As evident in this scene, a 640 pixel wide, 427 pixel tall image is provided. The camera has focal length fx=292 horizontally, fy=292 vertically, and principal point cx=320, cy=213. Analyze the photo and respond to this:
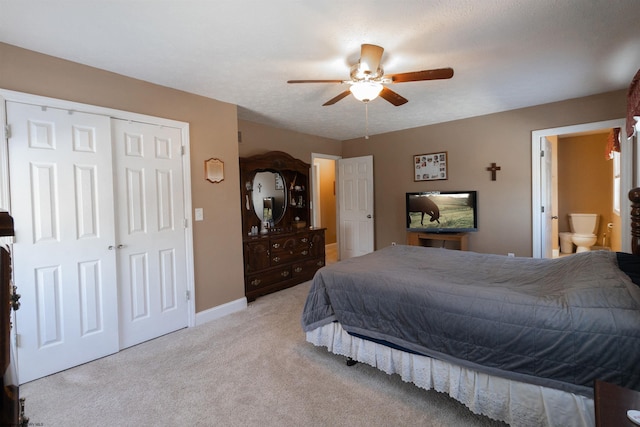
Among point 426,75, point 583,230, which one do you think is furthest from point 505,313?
point 583,230

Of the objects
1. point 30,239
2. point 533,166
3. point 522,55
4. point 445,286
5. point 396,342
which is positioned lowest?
point 396,342

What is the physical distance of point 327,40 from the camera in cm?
211

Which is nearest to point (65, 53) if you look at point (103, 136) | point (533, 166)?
point (103, 136)

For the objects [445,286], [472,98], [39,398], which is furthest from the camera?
[472,98]

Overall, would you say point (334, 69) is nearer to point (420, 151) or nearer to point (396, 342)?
point (396, 342)

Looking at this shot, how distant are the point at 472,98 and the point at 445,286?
8.72ft

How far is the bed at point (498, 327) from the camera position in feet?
4.38

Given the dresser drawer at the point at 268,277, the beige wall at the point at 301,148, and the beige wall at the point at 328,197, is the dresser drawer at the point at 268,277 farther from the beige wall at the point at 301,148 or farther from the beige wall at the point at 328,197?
the beige wall at the point at 328,197

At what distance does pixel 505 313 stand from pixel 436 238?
3024mm

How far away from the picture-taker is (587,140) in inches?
225

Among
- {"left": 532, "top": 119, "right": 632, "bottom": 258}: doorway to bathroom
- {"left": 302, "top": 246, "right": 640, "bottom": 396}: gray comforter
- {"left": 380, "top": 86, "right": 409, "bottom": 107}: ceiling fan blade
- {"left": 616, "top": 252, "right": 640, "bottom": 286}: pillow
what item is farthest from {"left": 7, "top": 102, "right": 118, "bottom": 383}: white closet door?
{"left": 532, "top": 119, "right": 632, "bottom": 258}: doorway to bathroom

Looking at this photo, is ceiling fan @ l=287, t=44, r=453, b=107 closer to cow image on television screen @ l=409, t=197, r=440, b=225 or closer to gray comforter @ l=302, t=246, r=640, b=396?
gray comforter @ l=302, t=246, r=640, b=396

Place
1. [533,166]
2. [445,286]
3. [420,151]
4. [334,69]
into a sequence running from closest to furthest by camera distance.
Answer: [445,286] < [334,69] < [533,166] < [420,151]

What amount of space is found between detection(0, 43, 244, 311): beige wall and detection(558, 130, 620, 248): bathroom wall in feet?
21.3
